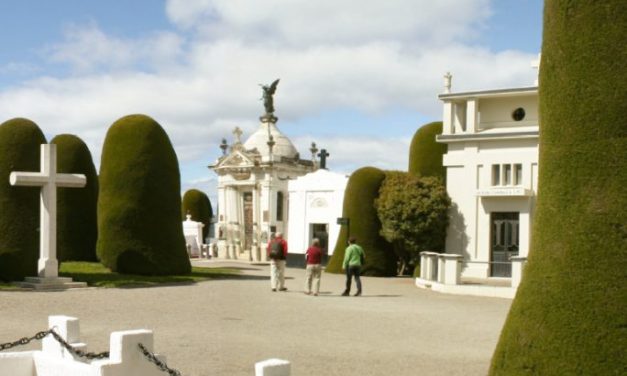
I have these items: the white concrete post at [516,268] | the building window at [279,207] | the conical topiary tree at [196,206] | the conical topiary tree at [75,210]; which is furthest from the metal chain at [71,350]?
the conical topiary tree at [196,206]

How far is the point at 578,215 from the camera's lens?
7.71 m

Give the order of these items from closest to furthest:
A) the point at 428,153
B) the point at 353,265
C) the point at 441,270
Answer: the point at 353,265 → the point at 441,270 → the point at 428,153

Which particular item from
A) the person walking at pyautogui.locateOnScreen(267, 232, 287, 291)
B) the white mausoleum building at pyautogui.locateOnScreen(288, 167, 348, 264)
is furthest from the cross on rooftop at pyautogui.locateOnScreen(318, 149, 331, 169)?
the person walking at pyautogui.locateOnScreen(267, 232, 287, 291)

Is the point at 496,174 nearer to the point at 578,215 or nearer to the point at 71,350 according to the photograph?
the point at 578,215

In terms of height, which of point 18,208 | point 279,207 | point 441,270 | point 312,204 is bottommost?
point 441,270

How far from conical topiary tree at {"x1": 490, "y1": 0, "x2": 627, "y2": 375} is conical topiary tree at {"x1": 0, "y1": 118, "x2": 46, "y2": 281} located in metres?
17.2

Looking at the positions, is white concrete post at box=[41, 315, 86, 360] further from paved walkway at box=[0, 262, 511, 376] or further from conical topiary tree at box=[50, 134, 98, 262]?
conical topiary tree at box=[50, 134, 98, 262]

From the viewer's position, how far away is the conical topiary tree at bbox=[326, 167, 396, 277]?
3212cm

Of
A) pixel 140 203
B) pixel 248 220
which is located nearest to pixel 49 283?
pixel 140 203

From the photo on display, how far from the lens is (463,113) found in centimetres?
A: 3194

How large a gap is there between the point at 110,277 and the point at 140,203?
97.0 inches

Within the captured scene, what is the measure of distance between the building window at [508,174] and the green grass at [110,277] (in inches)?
417

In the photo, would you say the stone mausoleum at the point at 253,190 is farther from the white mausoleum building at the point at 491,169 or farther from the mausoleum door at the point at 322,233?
the white mausoleum building at the point at 491,169

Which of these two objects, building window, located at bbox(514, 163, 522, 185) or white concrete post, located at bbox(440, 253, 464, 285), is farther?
building window, located at bbox(514, 163, 522, 185)
